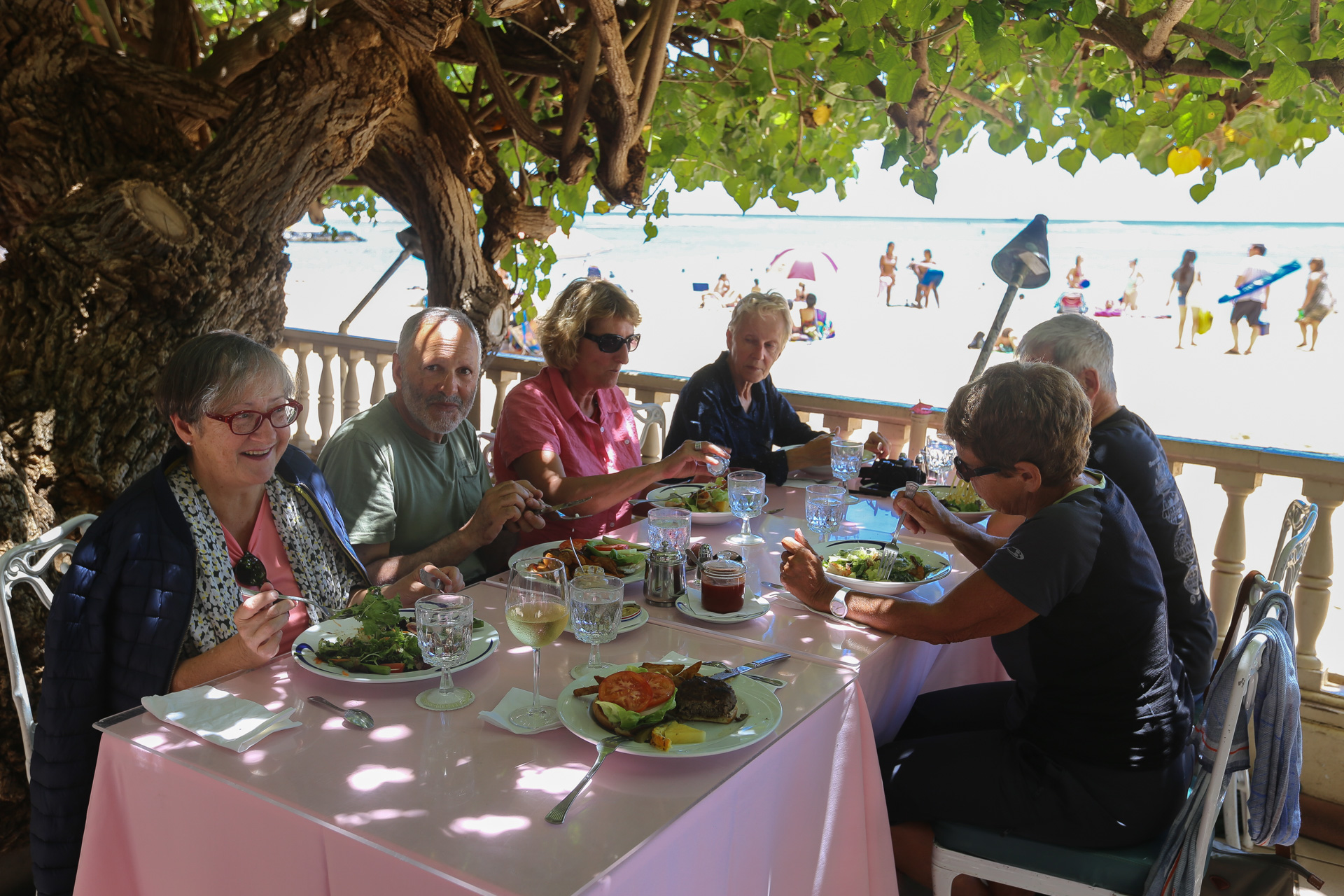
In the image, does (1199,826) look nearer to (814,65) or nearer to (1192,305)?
(814,65)

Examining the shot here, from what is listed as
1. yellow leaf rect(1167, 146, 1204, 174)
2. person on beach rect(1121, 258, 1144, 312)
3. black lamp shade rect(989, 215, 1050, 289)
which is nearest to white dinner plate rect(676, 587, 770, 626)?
black lamp shade rect(989, 215, 1050, 289)

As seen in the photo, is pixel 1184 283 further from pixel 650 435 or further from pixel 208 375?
pixel 208 375

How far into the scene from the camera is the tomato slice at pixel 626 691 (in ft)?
4.66

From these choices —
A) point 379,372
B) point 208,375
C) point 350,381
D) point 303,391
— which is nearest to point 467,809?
point 208,375

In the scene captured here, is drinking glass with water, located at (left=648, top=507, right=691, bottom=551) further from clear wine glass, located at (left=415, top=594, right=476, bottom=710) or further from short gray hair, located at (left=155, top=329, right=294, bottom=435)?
short gray hair, located at (left=155, top=329, right=294, bottom=435)

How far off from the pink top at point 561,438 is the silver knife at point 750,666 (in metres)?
1.25

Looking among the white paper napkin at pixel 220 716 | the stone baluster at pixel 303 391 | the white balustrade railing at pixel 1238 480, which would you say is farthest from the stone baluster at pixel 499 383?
the white paper napkin at pixel 220 716

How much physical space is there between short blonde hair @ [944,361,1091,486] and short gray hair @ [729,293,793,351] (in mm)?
1857

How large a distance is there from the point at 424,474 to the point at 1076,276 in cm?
2890

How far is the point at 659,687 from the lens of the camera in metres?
1.47

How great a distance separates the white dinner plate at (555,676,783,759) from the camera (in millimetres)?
1337

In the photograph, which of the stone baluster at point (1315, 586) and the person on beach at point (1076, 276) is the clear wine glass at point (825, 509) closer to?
the stone baluster at point (1315, 586)

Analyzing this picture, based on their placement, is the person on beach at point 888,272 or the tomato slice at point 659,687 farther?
the person on beach at point 888,272

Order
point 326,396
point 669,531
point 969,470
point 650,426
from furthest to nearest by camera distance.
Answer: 1. point 326,396
2. point 650,426
3. point 669,531
4. point 969,470
